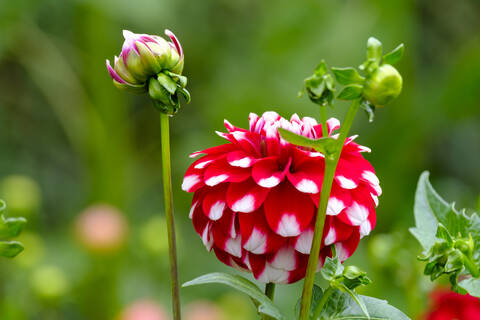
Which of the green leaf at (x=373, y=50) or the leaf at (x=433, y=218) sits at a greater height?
the green leaf at (x=373, y=50)

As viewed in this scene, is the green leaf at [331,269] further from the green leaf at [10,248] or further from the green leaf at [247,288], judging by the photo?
the green leaf at [10,248]

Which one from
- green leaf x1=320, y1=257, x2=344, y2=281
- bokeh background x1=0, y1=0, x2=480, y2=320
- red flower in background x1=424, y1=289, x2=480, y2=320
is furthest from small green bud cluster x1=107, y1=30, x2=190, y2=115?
bokeh background x1=0, y1=0, x2=480, y2=320

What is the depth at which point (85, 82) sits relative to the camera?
1532mm

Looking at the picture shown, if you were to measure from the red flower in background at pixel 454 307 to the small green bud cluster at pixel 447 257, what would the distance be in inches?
6.4

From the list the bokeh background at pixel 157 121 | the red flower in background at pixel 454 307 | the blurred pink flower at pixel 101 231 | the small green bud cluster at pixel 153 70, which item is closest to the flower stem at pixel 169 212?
the small green bud cluster at pixel 153 70

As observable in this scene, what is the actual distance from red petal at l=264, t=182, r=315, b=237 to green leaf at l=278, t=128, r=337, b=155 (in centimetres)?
→ 4

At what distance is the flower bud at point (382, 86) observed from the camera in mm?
276

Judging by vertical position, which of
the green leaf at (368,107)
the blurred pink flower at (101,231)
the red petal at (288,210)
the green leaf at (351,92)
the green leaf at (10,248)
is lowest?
the blurred pink flower at (101,231)

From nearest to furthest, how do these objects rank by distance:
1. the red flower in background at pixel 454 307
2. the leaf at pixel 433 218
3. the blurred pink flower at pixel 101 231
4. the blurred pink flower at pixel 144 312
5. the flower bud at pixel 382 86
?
the flower bud at pixel 382 86, the leaf at pixel 433 218, the red flower in background at pixel 454 307, the blurred pink flower at pixel 144 312, the blurred pink flower at pixel 101 231

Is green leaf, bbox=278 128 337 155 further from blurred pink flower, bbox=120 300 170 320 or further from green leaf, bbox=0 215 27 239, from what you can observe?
blurred pink flower, bbox=120 300 170 320

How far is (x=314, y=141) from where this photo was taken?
0.91 ft

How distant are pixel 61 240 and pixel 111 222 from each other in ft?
1.22

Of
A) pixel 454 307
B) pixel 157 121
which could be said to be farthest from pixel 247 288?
pixel 157 121

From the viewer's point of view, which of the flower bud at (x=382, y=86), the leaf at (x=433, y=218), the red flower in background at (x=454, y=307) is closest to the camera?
the flower bud at (x=382, y=86)
